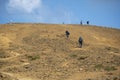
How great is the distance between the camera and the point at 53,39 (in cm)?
3700

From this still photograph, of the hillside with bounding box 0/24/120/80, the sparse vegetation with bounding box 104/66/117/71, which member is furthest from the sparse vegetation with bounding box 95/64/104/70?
the sparse vegetation with bounding box 104/66/117/71

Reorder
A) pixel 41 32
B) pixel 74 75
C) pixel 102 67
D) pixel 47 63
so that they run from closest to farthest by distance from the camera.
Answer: pixel 74 75 < pixel 102 67 < pixel 47 63 < pixel 41 32

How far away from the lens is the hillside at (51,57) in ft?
67.3

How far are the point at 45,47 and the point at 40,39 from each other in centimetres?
504

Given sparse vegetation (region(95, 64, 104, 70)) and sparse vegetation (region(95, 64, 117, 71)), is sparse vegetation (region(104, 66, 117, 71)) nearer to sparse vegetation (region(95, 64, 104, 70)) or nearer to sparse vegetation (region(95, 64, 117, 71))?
sparse vegetation (region(95, 64, 117, 71))

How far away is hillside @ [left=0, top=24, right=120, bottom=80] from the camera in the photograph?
20.5m

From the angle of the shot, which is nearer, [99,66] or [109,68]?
[109,68]

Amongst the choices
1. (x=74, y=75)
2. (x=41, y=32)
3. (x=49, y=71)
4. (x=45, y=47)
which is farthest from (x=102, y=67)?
(x=41, y=32)

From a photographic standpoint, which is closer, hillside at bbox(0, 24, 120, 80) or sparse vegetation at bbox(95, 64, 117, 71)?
hillside at bbox(0, 24, 120, 80)

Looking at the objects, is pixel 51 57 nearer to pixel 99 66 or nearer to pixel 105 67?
pixel 99 66

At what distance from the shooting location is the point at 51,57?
2561 centimetres

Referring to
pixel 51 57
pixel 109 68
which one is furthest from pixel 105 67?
pixel 51 57

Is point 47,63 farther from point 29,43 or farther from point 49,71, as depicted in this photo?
point 29,43

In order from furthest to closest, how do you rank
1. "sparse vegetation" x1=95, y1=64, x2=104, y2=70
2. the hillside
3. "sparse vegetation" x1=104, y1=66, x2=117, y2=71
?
"sparse vegetation" x1=95, y1=64, x2=104, y2=70 < "sparse vegetation" x1=104, y1=66, x2=117, y2=71 < the hillside
